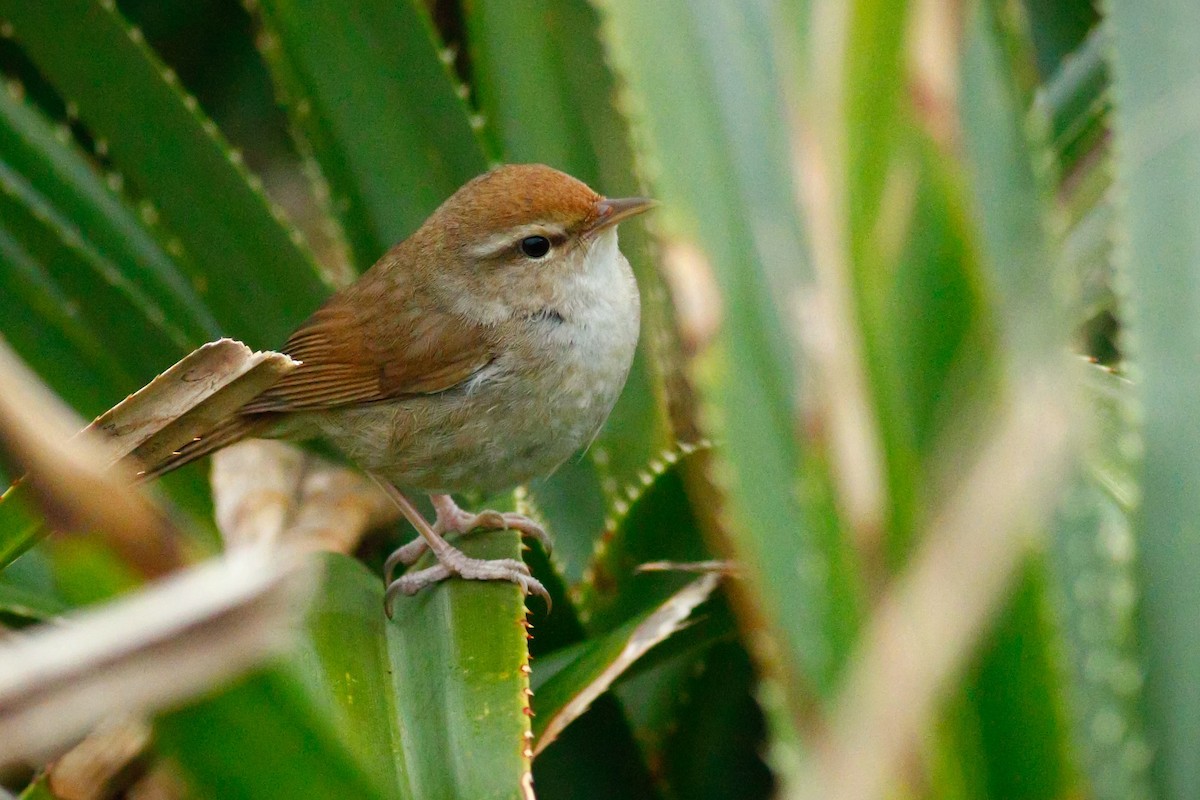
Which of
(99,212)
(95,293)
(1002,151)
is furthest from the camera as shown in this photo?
(99,212)

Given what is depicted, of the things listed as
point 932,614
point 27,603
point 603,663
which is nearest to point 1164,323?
point 932,614

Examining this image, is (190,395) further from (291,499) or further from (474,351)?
(291,499)

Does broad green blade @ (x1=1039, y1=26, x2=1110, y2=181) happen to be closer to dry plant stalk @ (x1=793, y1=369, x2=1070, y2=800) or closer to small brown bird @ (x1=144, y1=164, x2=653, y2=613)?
small brown bird @ (x1=144, y1=164, x2=653, y2=613)

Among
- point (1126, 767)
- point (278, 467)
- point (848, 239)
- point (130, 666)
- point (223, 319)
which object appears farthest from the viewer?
point (278, 467)

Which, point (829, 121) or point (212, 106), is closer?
point (829, 121)

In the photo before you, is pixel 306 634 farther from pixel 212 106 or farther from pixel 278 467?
pixel 212 106

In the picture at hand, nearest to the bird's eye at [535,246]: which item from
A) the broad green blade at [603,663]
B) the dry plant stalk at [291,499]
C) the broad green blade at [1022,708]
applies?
the dry plant stalk at [291,499]

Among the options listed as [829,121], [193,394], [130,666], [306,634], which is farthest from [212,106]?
[130,666]
